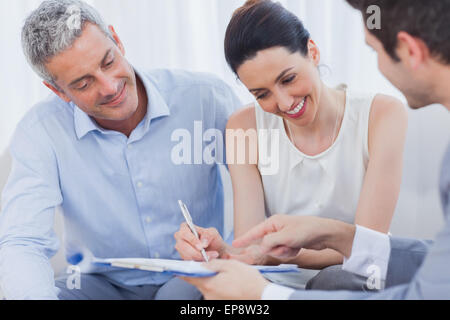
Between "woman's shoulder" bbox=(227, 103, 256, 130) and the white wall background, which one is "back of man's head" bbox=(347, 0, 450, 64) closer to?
→ "woman's shoulder" bbox=(227, 103, 256, 130)

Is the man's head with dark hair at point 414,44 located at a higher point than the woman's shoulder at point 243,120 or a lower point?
higher

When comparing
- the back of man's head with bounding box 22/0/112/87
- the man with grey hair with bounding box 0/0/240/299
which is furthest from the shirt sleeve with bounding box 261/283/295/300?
the back of man's head with bounding box 22/0/112/87

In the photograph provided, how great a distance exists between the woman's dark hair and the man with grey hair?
254 mm

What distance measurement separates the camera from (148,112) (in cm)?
133

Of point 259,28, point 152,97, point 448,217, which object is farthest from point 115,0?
point 448,217

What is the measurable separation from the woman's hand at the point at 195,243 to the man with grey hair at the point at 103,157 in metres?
0.11

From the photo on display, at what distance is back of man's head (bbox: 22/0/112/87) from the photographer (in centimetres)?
117

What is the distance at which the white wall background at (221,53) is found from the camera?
5.32 ft

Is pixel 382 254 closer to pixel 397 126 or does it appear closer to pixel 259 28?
pixel 397 126

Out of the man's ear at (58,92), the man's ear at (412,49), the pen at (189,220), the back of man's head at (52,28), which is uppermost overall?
the back of man's head at (52,28)

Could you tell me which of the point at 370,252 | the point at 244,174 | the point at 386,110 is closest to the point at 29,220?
the point at 244,174

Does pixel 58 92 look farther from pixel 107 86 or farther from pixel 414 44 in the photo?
pixel 414 44

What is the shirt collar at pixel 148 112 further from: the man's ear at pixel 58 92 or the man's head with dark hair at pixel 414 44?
the man's head with dark hair at pixel 414 44

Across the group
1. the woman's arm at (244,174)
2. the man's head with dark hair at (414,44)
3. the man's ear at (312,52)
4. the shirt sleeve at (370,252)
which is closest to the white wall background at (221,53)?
the woman's arm at (244,174)
